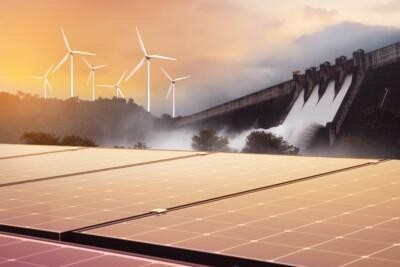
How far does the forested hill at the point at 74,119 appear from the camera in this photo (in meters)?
36.2

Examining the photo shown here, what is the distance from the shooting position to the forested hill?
36219 millimetres

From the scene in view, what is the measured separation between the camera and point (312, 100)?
106 ft

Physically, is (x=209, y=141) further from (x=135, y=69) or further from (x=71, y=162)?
(x=71, y=162)

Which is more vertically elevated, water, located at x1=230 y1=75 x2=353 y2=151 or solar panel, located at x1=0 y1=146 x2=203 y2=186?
water, located at x1=230 y1=75 x2=353 y2=151

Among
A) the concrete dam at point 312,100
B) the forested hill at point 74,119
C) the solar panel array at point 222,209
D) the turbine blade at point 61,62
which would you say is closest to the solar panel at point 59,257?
the solar panel array at point 222,209

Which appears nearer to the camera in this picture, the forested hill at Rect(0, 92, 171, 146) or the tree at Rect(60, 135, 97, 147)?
the tree at Rect(60, 135, 97, 147)

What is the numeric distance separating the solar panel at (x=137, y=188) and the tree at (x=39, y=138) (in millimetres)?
24035

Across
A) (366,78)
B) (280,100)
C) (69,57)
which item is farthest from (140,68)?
(366,78)

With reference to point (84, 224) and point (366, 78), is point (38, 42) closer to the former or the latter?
point (366, 78)

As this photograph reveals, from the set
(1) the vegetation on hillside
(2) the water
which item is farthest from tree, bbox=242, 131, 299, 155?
(1) the vegetation on hillside

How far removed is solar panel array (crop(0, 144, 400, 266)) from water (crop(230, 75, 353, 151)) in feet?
67.0

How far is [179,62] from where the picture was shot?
3212 cm

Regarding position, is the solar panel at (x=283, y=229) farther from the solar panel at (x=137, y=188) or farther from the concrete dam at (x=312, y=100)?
the concrete dam at (x=312, y=100)

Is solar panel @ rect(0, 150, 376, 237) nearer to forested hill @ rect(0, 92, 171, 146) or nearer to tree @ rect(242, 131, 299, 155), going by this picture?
tree @ rect(242, 131, 299, 155)
